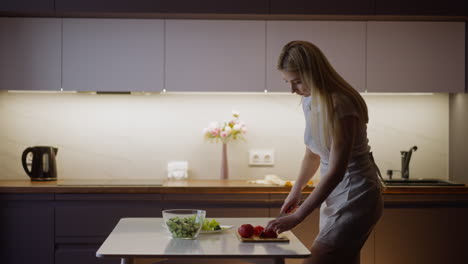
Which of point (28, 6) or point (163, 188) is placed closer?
point (163, 188)

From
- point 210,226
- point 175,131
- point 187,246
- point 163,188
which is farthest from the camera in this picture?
point 175,131

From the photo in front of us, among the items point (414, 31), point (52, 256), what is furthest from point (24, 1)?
point (414, 31)

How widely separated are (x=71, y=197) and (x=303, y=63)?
1.88 meters

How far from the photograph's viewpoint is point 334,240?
7.06ft

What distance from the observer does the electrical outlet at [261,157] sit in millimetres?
4000

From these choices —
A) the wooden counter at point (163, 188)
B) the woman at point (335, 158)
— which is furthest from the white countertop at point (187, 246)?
the wooden counter at point (163, 188)

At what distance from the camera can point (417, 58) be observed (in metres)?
3.72

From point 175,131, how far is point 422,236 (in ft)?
5.62

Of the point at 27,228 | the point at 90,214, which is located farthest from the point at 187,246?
the point at 27,228

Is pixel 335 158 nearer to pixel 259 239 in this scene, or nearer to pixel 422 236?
pixel 259 239

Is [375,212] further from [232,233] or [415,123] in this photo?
[415,123]

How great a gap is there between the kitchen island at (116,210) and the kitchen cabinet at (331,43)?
0.72 m

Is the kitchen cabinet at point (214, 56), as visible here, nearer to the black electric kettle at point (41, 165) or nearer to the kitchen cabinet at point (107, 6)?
the kitchen cabinet at point (107, 6)

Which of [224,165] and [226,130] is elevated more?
[226,130]
